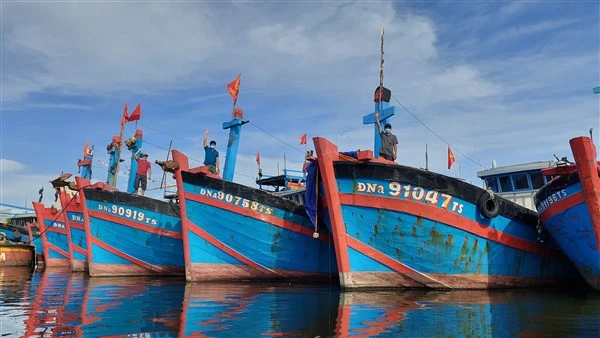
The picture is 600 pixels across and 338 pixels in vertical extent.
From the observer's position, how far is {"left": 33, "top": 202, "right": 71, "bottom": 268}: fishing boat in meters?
26.8

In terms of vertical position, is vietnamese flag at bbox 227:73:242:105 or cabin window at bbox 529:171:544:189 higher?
vietnamese flag at bbox 227:73:242:105

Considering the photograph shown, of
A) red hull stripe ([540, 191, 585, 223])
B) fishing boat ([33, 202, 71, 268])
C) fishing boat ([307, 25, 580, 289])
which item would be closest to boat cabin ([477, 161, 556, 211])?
fishing boat ([307, 25, 580, 289])

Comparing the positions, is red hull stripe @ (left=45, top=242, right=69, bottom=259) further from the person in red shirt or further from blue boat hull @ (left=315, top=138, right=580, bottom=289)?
blue boat hull @ (left=315, top=138, right=580, bottom=289)

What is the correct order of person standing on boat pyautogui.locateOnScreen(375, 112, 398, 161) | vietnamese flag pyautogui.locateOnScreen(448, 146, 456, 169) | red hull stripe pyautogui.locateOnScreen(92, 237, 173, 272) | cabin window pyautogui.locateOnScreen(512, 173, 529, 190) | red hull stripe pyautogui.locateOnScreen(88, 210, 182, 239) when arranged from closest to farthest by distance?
person standing on boat pyautogui.locateOnScreen(375, 112, 398, 161) < cabin window pyautogui.locateOnScreen(512, 173, 529, 190) < red hull stripe pyautogui.locateOnScreen(88, 210, 182, 239) < red hull stripe pyautogui.locateOnScreen(92, 237, 173, 272) < vietnamese flag pyautogui.locateOnScreen(448, 146, 456, 169)

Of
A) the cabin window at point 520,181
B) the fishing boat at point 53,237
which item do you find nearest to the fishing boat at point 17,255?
the fishing boat at point 53,237

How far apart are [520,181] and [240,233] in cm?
857

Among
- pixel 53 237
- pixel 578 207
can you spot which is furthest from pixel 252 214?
pixel 53 237

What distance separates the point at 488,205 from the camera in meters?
11.4

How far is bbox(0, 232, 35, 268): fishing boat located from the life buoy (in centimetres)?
2472

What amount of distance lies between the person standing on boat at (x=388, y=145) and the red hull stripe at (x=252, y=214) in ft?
12.3

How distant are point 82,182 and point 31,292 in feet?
23.3

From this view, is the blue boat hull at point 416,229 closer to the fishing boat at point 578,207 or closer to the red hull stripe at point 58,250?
the fishing boat at point 578,207

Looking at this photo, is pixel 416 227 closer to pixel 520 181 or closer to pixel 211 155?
pixel 520 181

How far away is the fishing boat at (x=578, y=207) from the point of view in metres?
9.74
